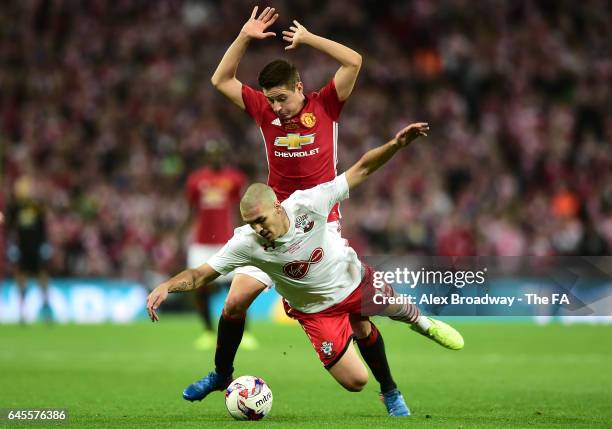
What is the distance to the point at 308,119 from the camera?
A: 315 inches

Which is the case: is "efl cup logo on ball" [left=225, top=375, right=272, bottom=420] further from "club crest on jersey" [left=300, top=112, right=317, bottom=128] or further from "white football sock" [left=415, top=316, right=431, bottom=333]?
"club crest on jersey" [left=300, top=112, right=317, bottom=128]

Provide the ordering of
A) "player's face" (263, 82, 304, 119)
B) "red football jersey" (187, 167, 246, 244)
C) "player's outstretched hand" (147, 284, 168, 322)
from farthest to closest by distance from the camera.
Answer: "red football jersey" (187, 167, 246, 244), "player's face" (263, 82, 304, 119), "player's outstretched hand" (147, 284, 168, 322)

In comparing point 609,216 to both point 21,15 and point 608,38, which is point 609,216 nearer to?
point 608,38

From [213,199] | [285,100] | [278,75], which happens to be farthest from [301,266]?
[213,199]

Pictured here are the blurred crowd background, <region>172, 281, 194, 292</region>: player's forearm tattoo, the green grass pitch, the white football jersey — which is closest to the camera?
<region>172, 281, 194, 292</region>: player's forearm tattoo

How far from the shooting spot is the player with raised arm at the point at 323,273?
6.92m

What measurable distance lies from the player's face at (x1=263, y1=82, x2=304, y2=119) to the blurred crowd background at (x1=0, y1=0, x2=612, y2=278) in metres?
12.2

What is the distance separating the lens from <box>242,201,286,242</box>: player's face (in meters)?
6.80

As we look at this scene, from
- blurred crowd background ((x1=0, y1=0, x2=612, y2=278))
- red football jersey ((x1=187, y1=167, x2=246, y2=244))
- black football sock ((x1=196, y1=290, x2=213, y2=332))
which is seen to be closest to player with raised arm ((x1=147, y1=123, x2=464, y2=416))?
black football sock ((x1=196, y1=290, x2=213, y2=332))

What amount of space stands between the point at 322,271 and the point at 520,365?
502 centimetres

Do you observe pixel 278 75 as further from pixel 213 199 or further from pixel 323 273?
pixel 213 199

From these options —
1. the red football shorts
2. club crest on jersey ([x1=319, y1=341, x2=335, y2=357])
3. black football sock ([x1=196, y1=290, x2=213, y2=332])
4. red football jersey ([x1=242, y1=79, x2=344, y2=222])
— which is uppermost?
red football jersey ([x1=242, y1=79, x2=344, y2=222])

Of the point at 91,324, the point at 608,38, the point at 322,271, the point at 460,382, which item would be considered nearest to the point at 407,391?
the point at 460,382

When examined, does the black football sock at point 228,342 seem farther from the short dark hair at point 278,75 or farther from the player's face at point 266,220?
the short dark hair at point 278,75
